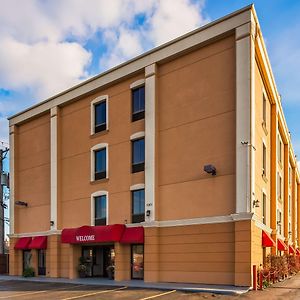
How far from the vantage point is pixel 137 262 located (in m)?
23.5

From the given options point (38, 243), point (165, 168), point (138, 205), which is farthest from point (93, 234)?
point (38, 243)

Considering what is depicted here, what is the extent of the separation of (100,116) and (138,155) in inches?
180

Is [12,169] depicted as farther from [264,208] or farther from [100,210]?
[264,208]

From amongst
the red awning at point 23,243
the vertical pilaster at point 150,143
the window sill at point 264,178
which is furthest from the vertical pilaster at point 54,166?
the window sill at point 264,178

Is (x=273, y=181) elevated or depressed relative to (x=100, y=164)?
depressed

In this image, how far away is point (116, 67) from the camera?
25922 mm

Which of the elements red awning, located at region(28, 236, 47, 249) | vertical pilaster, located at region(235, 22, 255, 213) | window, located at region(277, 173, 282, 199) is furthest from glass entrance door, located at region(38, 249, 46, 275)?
window, located at region(277, 173, 282, 199)

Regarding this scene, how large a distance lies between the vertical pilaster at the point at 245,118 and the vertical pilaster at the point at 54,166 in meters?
14.1

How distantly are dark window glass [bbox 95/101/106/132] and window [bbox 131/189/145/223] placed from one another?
5.22 m

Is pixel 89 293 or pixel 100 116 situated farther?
pixel 100 116

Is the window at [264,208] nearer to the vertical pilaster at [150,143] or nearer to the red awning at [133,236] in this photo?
the vertical pilaster at [150,143]

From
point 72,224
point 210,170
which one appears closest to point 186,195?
point 210,170

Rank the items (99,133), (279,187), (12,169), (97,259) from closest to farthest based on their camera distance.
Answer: (99,133)
(97,259)
(279,187)
(12,169)

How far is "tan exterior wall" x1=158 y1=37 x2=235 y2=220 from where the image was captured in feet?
67.4
